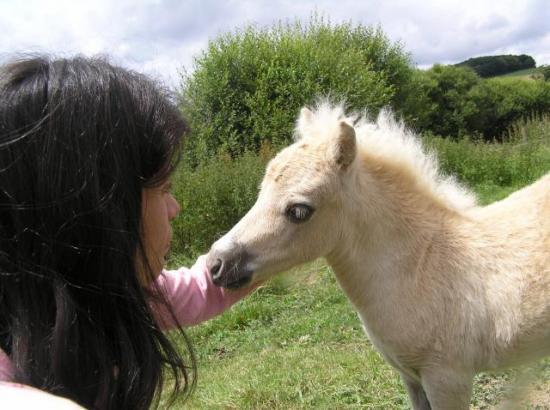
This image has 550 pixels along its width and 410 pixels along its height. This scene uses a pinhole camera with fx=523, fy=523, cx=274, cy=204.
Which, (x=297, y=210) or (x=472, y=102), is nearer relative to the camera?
(x=297, y=210)

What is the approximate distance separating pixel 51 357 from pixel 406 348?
1.82 m

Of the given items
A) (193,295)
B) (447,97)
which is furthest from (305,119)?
(447,97)

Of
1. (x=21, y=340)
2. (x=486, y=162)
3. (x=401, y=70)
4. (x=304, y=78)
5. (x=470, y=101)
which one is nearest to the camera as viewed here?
(x=21, y=340)

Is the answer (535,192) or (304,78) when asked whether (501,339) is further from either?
(304,78)

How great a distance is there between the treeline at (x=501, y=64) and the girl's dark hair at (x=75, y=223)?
61304 mm

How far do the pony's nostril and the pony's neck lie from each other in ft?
2.08

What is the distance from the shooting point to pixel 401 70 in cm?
2233

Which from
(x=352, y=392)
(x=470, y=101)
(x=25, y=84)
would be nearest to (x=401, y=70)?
(x=470, y=101)

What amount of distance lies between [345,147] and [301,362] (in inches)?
96.8

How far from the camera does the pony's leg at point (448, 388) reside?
7.79 feet

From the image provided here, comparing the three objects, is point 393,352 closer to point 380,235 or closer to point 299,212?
point 380,235

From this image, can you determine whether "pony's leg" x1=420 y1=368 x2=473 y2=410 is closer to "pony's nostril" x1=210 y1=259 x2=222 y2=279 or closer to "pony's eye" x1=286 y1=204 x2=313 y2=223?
"pony's eye" x1=286 y1=204 x2=313 y2=223

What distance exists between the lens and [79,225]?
103cm

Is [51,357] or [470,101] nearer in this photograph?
[51,357]
